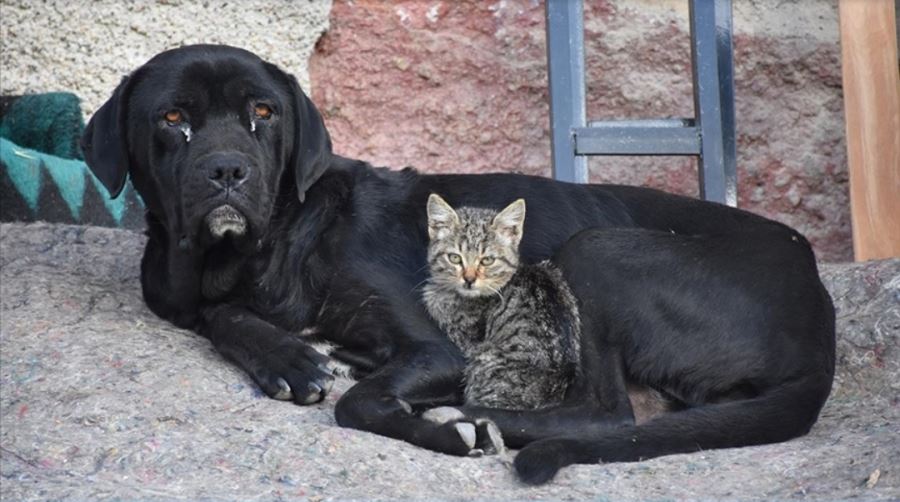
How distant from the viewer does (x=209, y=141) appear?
166 inches

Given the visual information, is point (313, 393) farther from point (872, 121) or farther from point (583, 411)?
point (872, 121)

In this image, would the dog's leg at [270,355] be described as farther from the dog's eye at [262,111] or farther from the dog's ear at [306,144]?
the dog's eye at [262,111]

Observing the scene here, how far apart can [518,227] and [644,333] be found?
1.82 ft

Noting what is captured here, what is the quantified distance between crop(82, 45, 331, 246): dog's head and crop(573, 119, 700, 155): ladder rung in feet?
4.02

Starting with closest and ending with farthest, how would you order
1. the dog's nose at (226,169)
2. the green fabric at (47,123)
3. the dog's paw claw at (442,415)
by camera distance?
1. the dog's paw claw at (442,415)
2. the dog's nose at (226,169)
3. the green fabric at (47,123)

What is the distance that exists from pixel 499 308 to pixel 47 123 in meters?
2.51

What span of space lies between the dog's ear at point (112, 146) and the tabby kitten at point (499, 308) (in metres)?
0.96

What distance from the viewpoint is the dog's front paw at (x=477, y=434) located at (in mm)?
3723

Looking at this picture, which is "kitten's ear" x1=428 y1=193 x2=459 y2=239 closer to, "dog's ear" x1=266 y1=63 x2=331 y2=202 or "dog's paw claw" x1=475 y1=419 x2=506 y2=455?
"dog's ear" x1=266 y1=63 x2=331 y2=202

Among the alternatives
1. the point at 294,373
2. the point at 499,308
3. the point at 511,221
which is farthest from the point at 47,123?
the point at 499,308

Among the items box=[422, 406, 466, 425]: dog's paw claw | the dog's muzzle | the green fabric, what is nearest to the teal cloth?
the green fabric

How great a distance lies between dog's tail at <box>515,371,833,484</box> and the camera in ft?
11.6

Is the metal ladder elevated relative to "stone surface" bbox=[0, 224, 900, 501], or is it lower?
elevated

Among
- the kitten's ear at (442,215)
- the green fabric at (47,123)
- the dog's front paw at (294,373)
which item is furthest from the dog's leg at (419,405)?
the green fabric at (47,123)
